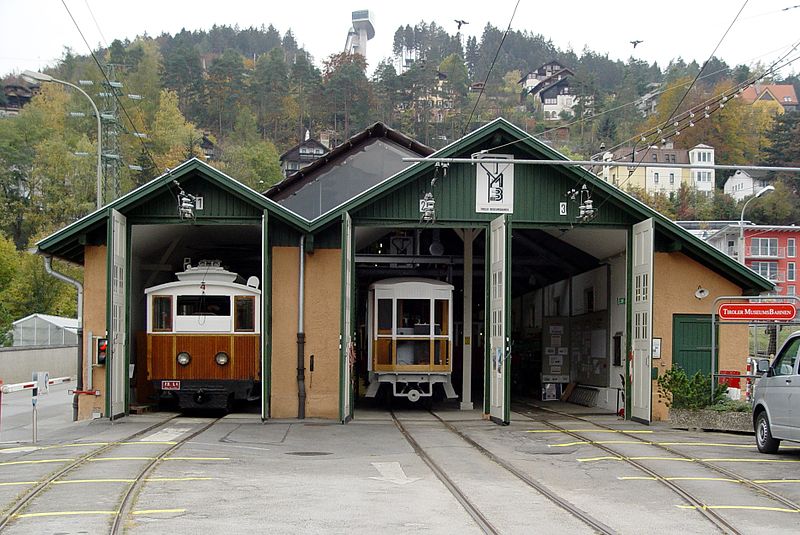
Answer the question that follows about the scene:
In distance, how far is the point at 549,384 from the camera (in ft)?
100

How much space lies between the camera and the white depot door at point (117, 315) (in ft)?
68.2

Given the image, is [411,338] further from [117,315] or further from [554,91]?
[554,91]

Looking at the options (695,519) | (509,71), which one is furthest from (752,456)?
(509,71)

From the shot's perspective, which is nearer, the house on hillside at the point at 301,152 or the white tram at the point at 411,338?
the white tram at the point at 411,338

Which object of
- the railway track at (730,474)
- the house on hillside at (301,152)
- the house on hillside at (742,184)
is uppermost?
the house on hillside at (301,152)

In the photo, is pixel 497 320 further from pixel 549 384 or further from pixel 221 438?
pixel 549 384

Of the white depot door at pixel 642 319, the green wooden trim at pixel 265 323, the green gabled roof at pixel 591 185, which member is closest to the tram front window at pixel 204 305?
the green wooden trim at pixel 265 323

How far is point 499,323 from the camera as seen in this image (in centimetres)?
2123

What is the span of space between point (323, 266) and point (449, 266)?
7.02m

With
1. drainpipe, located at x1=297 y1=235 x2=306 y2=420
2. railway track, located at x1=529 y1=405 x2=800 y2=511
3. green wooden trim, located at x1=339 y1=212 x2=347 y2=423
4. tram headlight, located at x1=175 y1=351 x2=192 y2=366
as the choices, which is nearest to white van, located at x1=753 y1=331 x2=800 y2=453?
railway track, located at x1=529 y1=405 x2=800 y2=511

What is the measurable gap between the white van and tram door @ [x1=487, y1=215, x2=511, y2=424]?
5.59 metres

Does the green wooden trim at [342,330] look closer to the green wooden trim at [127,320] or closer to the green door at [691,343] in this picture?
the green wooden trim at [127,320]

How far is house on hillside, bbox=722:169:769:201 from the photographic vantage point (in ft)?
272

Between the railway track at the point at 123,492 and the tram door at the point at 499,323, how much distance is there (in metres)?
6.33
